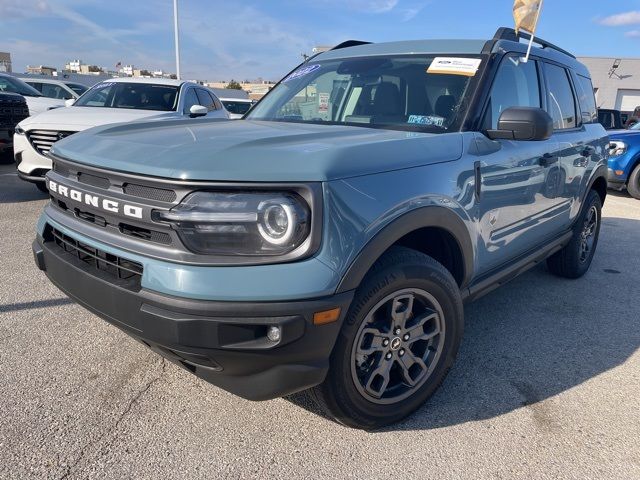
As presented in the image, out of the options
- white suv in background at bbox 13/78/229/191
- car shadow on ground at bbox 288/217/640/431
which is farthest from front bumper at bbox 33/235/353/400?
white suv in background at bbox 13/78/229/191

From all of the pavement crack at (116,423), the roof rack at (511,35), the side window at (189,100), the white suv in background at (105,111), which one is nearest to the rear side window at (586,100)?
the roof rack at (511,35)

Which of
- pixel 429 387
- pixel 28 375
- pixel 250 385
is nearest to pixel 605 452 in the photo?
pixel 429 387

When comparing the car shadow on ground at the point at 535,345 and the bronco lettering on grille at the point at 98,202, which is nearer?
the bronco lettering on grille at the point at 98,202

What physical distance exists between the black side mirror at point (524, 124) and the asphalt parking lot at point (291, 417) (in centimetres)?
137

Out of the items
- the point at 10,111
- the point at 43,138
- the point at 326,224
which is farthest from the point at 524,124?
the point at 10,111

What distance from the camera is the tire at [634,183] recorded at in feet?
31.7

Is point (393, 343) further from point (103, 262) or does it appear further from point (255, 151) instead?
point (103, 262)

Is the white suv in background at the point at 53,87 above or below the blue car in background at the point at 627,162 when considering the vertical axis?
above

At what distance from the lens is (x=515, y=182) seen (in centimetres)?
300

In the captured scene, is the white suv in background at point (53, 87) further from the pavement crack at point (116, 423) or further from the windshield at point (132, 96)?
the pavement crack at point (116, 423)

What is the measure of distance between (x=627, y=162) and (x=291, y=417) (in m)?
9.60

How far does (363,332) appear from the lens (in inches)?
86.0

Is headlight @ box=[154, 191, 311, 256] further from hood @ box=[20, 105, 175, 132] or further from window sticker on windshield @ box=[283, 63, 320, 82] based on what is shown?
hood @ box=[20, 105, 175, 132]

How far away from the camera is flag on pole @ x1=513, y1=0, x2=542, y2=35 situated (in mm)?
3164
